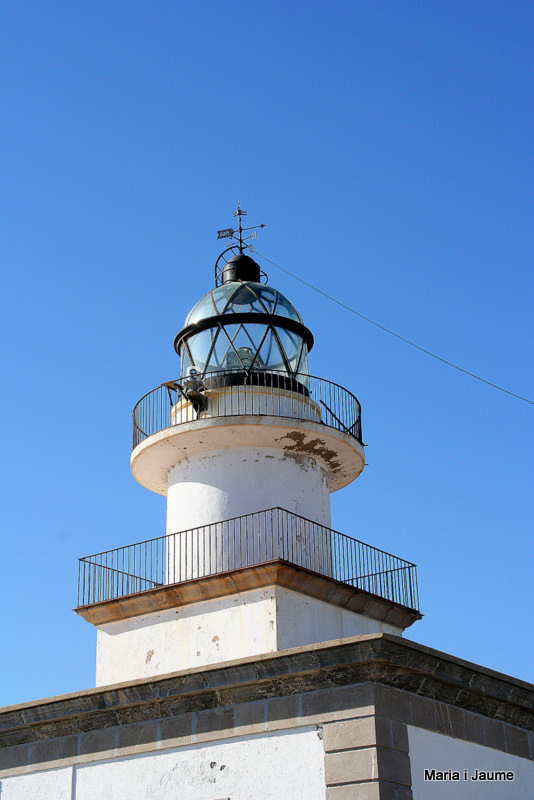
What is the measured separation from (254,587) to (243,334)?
4384mm

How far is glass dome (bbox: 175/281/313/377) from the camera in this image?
1688 centimetres

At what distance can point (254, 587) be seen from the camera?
14.5m

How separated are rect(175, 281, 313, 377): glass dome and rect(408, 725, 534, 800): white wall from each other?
7.58 meters

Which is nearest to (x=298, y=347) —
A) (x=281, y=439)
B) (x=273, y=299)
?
(x=273, y=299)

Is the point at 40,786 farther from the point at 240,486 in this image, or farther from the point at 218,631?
the point at 240,486

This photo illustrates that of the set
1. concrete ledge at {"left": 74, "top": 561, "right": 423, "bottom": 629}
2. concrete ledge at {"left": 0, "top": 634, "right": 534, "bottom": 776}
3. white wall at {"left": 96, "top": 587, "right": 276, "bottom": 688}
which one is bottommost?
concrete ledge at {"left": 0, "top": 634, "right": 534, "bottom": 776}

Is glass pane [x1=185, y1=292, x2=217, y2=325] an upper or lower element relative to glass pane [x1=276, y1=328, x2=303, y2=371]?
upper

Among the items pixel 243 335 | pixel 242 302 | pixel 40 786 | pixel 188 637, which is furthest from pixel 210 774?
pixel 242 302

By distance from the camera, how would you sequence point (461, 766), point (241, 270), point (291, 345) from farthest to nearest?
point (241, 270)
point (291, 345)
point (461, 766)

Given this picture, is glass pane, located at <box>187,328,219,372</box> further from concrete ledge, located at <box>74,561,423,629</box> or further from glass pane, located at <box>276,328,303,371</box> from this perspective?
concrete ledge, located at <box>74,561,423,629</box>

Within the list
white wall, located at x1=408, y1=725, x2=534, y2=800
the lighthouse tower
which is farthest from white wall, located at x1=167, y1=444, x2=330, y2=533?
white wall, located at x1=408, y1=725, x2=534, y2=800

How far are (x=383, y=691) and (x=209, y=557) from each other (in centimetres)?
633

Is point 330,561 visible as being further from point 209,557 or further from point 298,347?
point 298,347

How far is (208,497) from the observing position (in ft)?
52.1
